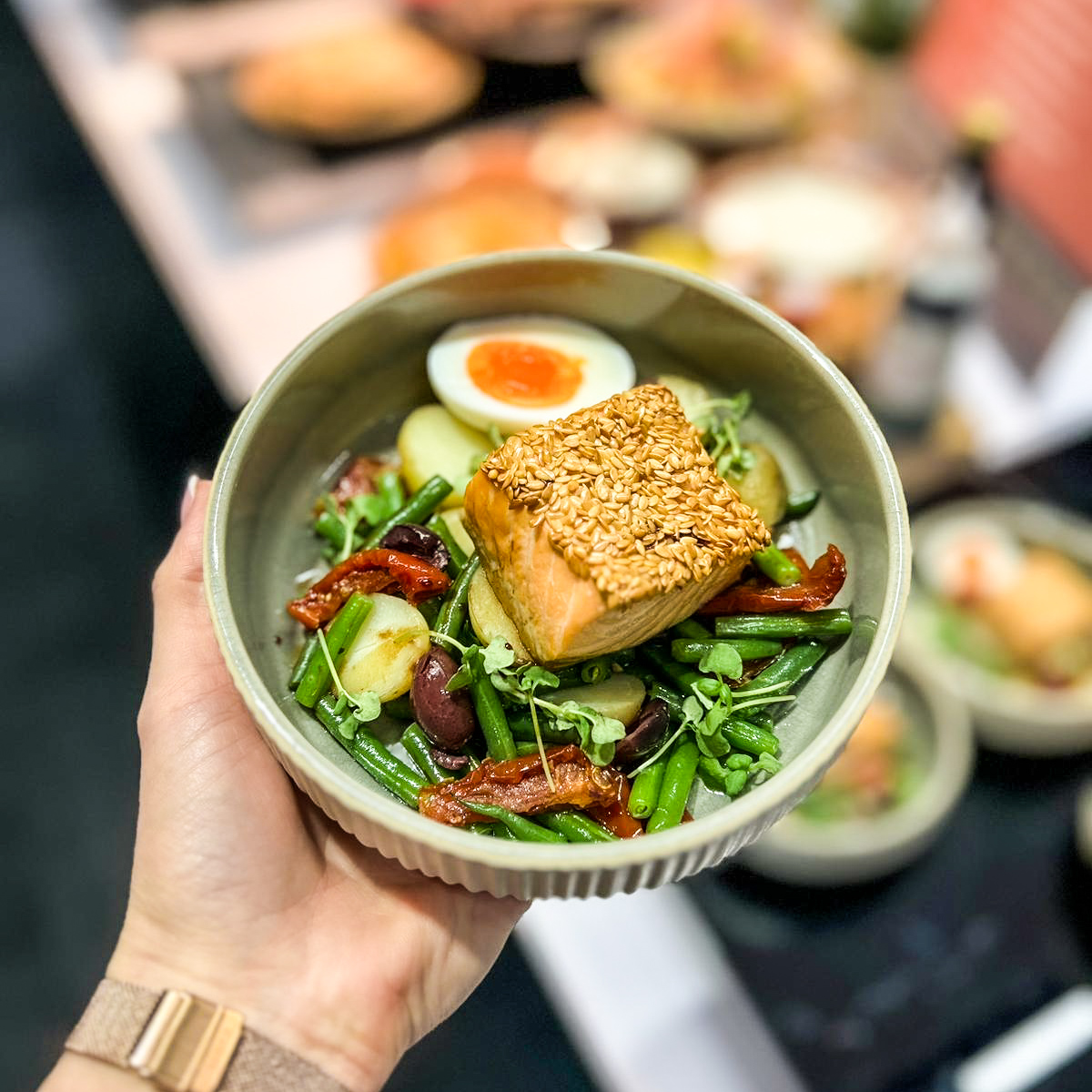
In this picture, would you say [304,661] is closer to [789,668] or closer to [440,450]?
[440,450]

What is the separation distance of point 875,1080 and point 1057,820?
3.43 feet

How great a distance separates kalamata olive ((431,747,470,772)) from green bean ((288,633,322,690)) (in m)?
0.25

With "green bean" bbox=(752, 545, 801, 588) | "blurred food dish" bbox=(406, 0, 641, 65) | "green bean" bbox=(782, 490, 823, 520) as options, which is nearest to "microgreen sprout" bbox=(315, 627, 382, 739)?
"green bean" bbox=(752, 545, 801, 588)

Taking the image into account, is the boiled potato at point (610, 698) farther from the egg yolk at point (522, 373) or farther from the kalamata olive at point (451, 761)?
the egg yolk at point (522, 373)

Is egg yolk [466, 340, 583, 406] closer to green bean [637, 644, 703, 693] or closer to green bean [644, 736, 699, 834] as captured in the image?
green bean [637, 644, 703, 693]

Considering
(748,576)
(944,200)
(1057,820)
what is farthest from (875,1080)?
(944,200)

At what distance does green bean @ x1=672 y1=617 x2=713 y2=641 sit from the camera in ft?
5.55

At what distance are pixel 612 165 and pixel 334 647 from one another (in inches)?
132

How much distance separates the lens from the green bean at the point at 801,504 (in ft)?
Answer: 6.04

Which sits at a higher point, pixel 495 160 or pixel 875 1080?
pixel 495 160

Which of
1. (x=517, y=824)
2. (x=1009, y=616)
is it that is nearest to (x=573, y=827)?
(x=517, y=824)

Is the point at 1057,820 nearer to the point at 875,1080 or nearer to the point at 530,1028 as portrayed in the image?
the point at 875,1080

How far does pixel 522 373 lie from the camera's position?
75.8 inches

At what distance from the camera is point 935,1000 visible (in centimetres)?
297
